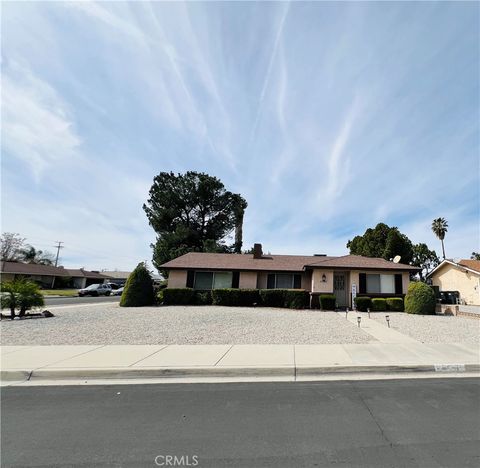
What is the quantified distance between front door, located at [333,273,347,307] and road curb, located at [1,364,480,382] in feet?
49.2

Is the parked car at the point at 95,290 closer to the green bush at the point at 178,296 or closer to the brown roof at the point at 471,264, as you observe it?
the green bush at the point at 178,296

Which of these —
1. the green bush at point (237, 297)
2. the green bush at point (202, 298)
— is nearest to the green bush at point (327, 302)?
the green bush at point (237, 297)

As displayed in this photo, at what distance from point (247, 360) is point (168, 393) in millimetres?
2142

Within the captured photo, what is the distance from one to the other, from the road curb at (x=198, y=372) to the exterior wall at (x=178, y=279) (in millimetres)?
16943

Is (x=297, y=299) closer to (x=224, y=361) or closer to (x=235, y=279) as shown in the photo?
(x=235, y=279)

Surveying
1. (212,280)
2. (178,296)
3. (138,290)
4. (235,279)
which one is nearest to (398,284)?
(235,279)

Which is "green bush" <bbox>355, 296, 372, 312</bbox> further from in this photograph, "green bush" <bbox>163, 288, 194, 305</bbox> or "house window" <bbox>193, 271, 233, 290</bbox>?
"green bush" <bbox>163, 288, 194, 305</bbox>

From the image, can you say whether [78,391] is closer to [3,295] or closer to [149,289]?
[3,295]

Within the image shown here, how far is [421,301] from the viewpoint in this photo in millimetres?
16703

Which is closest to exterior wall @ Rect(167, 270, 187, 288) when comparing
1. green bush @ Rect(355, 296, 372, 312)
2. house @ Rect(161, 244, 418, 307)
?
house @ Rect(161, 244, 418, 307)

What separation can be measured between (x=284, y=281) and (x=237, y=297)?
13.9 feet

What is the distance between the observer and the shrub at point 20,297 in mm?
13867

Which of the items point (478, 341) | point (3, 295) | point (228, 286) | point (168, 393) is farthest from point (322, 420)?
point (228, 286)

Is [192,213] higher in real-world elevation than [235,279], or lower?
higher
